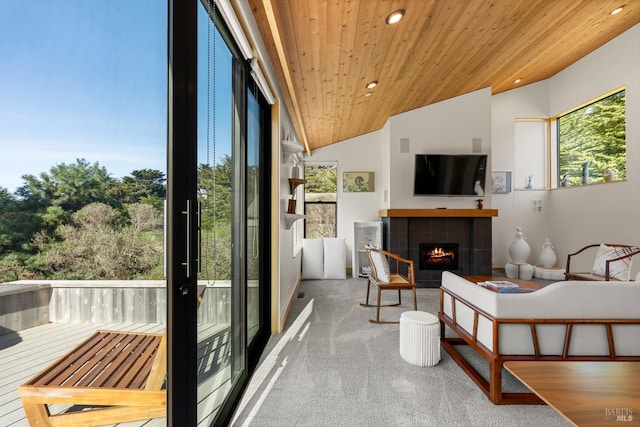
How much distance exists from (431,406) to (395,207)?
3.66 meters

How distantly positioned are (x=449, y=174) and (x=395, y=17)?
3256 millimetres

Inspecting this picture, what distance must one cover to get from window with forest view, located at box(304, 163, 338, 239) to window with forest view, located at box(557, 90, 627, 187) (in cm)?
447

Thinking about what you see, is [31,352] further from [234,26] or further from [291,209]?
[291,209]

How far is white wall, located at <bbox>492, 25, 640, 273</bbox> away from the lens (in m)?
4.29

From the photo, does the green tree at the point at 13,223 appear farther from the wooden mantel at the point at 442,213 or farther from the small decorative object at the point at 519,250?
the small decorative object at the point at 519,250

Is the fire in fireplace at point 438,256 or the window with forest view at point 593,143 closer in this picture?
the window with forest view at point 593,143

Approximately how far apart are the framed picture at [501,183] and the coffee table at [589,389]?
5196 millimetres

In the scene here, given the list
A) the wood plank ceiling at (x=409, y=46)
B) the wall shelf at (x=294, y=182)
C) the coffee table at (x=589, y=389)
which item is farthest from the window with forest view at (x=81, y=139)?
the wall shelf at (x=294, y=182)

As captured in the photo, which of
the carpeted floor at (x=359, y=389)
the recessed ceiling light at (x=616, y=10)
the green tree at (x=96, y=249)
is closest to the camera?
the green tree at (x=96, y=249)

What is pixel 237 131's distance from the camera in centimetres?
195

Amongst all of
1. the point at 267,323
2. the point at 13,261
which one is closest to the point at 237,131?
the point at 13,261

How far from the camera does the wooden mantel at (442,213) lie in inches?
197

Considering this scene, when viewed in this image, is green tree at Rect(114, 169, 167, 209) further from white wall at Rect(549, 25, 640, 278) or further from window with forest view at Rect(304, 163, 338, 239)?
white wall at Rect(549, 25, 640, 278)

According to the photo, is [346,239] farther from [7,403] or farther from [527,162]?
[7,403]
